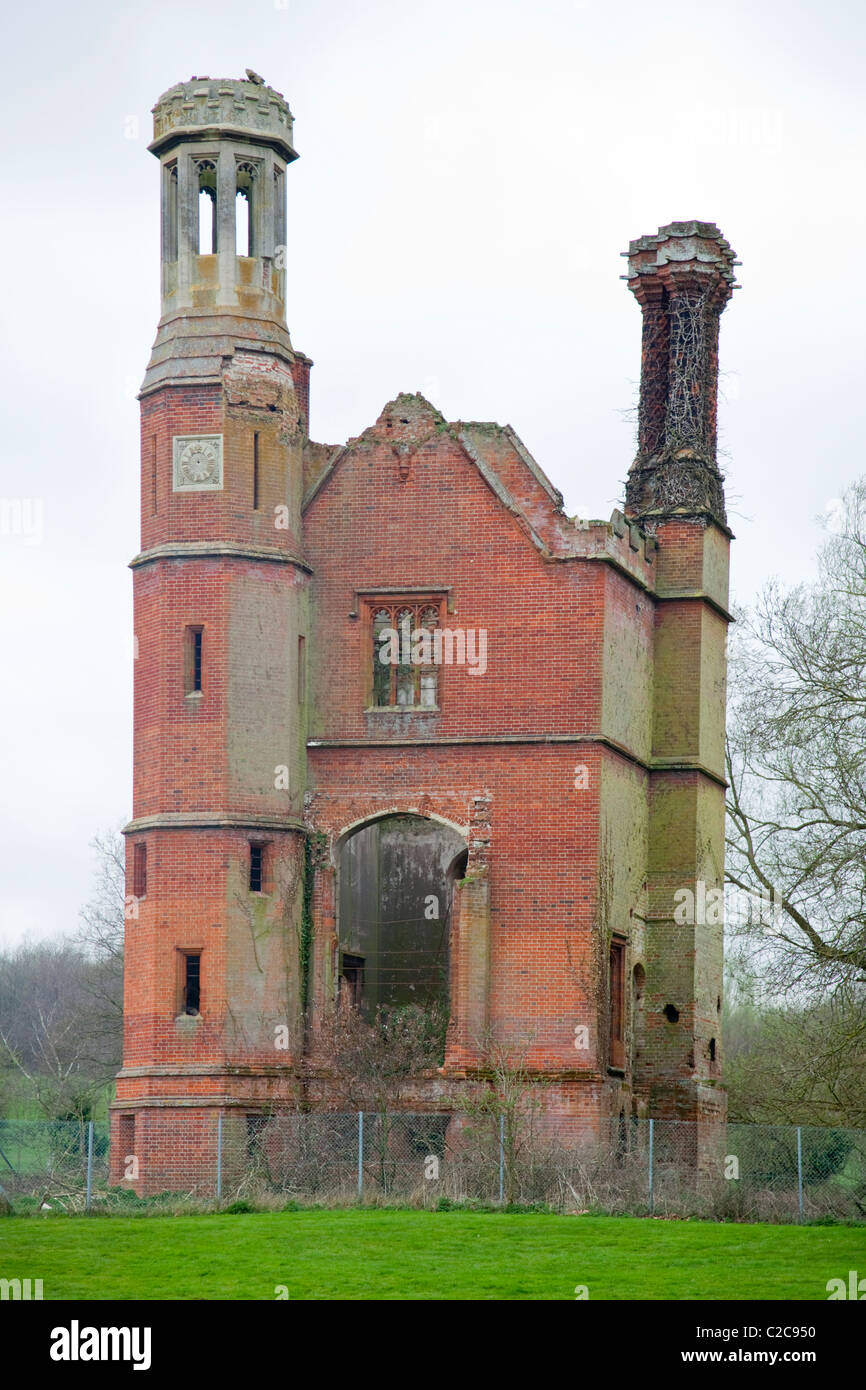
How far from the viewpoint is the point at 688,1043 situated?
37938 millimetres

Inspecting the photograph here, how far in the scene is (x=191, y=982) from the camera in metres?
34.9

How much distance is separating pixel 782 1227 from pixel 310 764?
9955 millimetres

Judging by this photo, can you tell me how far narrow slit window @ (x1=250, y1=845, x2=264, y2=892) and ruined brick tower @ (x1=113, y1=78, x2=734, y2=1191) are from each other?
4 centimetres

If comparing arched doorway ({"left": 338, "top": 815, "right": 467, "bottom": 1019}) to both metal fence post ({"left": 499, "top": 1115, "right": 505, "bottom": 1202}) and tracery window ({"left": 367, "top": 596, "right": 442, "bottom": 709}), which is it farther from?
metal fence post ({"left": 499, "top": 1115, "right": 505, "bottom": 1202})

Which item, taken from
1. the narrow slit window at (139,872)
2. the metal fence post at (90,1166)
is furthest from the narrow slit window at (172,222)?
the metal fence post at (90,1166)

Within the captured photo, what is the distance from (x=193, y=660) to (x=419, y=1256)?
11231 mm

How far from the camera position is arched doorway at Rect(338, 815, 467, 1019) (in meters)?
38.4

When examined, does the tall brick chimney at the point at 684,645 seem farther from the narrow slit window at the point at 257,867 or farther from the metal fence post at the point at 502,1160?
the narrow slit window at the point at 257,867

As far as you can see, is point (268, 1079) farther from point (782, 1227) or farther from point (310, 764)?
point (782, 1227)

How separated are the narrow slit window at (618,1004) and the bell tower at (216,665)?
4586 millimetres

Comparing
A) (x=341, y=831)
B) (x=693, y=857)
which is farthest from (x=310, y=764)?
(x=693, y=857)

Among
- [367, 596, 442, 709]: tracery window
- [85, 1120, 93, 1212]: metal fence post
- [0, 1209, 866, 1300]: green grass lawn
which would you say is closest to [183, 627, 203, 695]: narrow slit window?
[367, 596, 442, 709]: tracery window

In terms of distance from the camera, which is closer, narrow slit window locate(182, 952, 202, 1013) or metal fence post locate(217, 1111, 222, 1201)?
metal fence post locate(217, 1111, 222, 1201)

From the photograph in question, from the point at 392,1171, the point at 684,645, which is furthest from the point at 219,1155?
the point at 684,645
